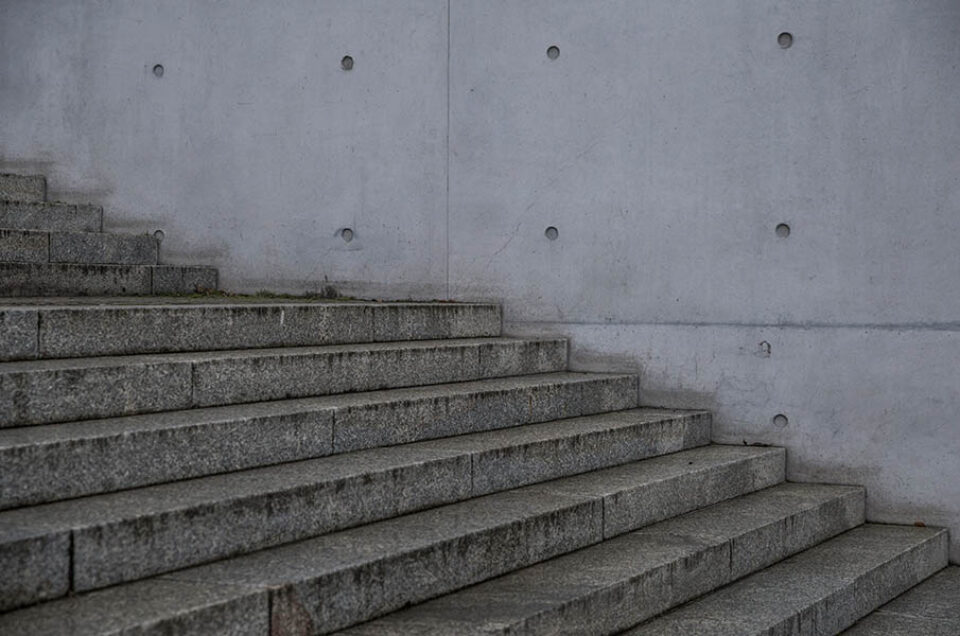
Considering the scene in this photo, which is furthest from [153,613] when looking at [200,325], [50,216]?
[50,216]

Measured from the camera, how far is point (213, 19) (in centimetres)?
818

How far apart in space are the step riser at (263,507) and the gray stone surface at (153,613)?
118 mm

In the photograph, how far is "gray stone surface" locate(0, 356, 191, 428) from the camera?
416 centimetres

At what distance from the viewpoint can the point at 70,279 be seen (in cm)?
630

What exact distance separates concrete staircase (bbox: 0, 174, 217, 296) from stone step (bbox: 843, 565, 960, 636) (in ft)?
13.5

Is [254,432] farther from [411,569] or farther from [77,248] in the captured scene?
[77,248]

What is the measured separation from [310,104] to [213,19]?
94 centimetres

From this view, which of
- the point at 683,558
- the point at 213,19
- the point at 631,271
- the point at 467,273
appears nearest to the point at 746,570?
the point at 683,558

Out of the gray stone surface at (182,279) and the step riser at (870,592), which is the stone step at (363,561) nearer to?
the step riser at (870,592)

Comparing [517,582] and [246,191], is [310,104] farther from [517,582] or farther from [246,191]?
[517,582]

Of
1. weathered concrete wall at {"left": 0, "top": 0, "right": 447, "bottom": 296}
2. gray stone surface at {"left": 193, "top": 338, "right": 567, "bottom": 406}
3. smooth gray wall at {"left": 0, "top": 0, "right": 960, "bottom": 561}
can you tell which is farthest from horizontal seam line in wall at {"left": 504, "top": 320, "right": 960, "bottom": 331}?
weathered concrete wall at {"left": 0, "top": 0, "right": 447, "bottom": 296}

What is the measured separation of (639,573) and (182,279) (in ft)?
12.7

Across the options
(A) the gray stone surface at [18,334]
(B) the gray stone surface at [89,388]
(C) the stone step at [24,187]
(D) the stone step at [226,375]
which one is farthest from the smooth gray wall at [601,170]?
(A) the gray stone surface at [18,334]

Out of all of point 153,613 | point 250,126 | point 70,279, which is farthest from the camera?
point 250,126
